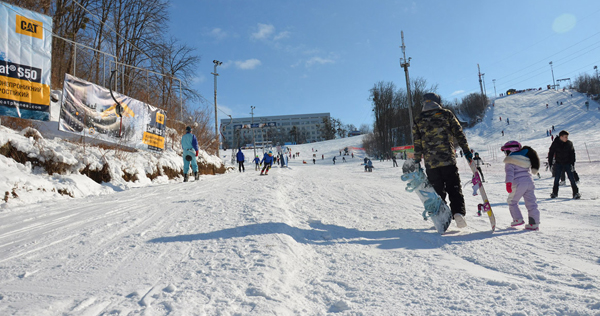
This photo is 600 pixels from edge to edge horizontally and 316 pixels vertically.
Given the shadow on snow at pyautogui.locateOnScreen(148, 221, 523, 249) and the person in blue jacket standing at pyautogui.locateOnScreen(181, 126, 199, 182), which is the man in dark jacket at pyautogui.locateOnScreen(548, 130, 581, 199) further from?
the person in blue jacket standing at pyautogui.locateOnScreen(181, 126, 199, 182)

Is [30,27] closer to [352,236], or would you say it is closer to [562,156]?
[352,236]

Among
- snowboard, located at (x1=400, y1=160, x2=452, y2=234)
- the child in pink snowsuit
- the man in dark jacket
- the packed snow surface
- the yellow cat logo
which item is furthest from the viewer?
the yellow cat logo

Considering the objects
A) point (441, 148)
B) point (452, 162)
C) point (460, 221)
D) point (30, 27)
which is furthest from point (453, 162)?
point (30, 27)

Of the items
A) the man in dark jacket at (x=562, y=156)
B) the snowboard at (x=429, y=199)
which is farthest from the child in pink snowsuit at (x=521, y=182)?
the man in dark jacket at (x=562, y=156)

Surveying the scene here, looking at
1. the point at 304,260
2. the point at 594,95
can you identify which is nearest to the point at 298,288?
the point at 304,260

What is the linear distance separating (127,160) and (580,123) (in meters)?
66.5

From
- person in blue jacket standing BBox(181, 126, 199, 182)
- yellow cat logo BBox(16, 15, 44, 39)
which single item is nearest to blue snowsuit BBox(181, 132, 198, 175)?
person in blue jacket standing BBox(181, 126, 199, 182)

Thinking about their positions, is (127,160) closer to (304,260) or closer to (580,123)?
(304,260)

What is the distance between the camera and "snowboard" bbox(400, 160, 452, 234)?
11.2 ft

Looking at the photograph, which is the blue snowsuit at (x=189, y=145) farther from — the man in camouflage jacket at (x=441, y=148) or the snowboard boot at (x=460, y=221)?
the snowboard boot at (x=460, y=221)

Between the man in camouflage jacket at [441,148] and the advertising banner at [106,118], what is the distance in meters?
9.05

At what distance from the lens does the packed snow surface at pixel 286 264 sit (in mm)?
1736

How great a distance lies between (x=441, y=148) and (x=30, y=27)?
9261 millimetres

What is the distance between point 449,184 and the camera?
376 centimetres
